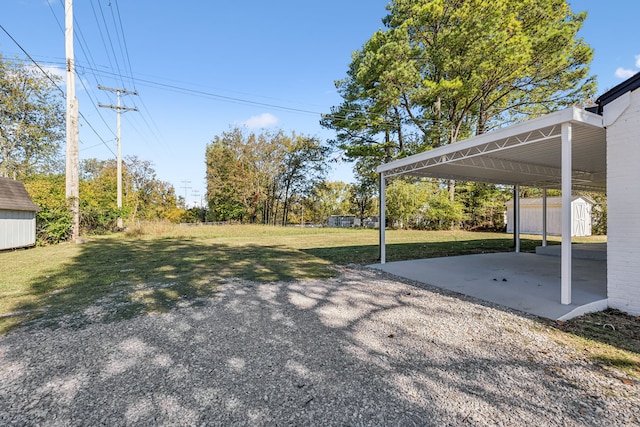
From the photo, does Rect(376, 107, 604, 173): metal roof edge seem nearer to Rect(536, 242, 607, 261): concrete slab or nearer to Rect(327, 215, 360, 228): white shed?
Rect(536, 242, 607, 261): concrete slab

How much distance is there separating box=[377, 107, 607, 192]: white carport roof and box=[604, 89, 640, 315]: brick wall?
0.27 m

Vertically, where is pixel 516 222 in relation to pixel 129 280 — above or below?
above

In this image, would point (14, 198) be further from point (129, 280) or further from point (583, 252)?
point (583, 252)

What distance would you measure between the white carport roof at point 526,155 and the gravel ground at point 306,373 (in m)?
2.69

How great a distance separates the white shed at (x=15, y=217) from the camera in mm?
8438

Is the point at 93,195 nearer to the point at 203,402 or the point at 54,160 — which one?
the point at 54,160

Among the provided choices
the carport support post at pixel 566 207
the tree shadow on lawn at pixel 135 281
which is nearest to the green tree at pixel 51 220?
the tree shadow on lawn at pixel 135 281

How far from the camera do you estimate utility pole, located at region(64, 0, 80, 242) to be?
10.7 metres

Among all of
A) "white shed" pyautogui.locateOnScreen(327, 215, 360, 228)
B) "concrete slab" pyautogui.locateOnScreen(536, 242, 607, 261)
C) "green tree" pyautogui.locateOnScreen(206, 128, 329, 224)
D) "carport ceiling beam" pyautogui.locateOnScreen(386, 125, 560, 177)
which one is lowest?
"concrete slab" pyautogui.locateOnScreen(536, 242, 607, 261)

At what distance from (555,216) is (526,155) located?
1403 cm

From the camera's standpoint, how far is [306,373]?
2.17m

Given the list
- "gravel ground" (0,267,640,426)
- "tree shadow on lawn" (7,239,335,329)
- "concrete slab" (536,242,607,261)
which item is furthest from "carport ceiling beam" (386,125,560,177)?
"concrete slab" (536,242,607,261)

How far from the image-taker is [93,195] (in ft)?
61.6

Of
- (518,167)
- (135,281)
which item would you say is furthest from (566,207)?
(135,281)
